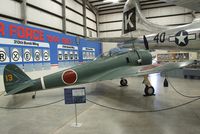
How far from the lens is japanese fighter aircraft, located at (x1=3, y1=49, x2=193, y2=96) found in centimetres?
491

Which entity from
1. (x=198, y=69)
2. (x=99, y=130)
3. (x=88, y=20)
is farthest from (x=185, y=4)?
(x=88, y=20)

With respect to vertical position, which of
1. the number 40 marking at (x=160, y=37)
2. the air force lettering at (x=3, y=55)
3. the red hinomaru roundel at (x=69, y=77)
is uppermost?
the number 40 marking at (x=160, y=37)

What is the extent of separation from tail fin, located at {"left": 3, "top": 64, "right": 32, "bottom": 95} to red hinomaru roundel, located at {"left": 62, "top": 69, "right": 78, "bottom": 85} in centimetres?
108

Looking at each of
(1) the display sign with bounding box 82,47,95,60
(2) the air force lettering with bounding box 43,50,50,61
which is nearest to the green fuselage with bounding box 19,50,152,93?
(2) the air force lettering with bounding box 43,50,50,61

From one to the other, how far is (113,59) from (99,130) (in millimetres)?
3744

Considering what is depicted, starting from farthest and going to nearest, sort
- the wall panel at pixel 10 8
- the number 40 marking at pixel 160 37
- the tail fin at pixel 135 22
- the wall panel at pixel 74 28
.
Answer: the wall panel at pixel 74 28 < the wall panel at pixel 10 8 < the tail fin at pixel 135 22 < the number 40 marking at pixel 160 37

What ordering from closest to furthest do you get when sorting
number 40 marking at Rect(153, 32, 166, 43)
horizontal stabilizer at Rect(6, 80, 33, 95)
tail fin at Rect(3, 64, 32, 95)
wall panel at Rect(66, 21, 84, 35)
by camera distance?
1. horizontal stabilizer at Rect(6, 80, 33, 95)
2. tail fin at Rect(3, 64, 32, 95)
3. number 40 marking at Rect(153, 32, 166, 43)
4. wall panel at Rect(66, 21, 84, 35)

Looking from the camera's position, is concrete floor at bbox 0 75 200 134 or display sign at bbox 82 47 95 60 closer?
concrete floor at bbox 0 75 200 134

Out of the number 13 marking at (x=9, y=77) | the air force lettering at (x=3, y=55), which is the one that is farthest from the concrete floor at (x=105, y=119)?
the air force lettering at (x=3, y=55)

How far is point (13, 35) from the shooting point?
306 inches

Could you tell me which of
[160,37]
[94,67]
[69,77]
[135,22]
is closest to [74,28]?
[135,22]

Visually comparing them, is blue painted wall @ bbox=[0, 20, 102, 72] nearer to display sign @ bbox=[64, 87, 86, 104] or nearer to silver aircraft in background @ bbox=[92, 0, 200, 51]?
silver aircraft in background @ bbox=[92, 0, 200, 51]

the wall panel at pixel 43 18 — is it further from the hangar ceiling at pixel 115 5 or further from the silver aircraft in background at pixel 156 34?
the silver aircraft in background at pixel 156 34

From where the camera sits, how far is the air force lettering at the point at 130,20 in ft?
23.6
